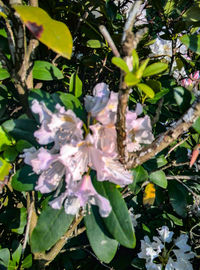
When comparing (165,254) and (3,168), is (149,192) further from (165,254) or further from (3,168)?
(3,168)

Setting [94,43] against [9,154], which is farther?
[94,43]

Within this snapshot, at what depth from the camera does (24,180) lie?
1022 millimetres

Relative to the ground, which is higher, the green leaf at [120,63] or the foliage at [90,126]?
the green leaf at [120,63]

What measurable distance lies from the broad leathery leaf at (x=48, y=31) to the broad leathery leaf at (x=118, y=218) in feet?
1.50

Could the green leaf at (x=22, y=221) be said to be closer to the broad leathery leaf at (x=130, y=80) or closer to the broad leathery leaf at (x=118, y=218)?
the broad leathery leaf at (x=118, y=218)

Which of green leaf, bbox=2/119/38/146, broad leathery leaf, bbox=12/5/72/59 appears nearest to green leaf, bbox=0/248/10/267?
green leaf, bbox=2/119/38/146

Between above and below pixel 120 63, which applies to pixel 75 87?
below

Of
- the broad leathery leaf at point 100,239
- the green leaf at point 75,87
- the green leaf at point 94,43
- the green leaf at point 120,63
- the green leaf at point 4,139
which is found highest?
the green leaf at point 120,63

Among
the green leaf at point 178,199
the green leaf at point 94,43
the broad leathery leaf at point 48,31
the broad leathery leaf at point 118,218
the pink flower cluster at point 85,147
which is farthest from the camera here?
the green leaf at point 178,199

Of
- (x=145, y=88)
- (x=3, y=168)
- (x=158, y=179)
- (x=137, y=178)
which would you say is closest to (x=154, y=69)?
(x=145, y=88)

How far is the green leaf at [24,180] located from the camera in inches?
39.9

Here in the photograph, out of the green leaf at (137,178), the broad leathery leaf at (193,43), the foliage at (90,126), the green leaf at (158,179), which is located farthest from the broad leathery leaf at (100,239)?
the broad leathery leaf at (193,43)

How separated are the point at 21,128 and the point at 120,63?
1.75 feet

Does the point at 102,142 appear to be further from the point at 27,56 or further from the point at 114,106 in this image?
the point at 27,56
